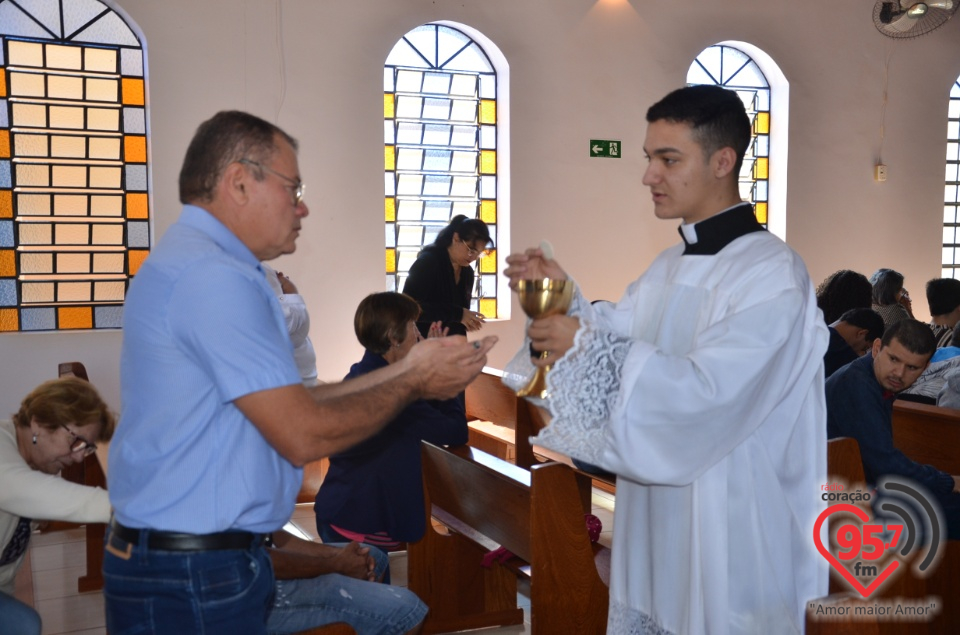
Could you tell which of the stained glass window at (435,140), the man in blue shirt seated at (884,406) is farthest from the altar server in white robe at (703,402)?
the stained glass window at (435,140)

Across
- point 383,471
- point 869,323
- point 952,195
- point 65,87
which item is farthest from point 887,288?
point 65,87

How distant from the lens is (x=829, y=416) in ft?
11.4

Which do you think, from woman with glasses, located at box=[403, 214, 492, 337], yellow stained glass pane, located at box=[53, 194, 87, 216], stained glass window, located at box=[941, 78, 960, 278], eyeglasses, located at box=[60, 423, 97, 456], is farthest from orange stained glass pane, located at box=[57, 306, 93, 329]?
stained glass window, located at box=[941, 78, 960, 278]

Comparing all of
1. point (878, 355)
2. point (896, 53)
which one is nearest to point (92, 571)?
point (878, 355)

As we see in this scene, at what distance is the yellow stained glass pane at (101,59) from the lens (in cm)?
656

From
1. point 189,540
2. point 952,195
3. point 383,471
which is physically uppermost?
point 952,195

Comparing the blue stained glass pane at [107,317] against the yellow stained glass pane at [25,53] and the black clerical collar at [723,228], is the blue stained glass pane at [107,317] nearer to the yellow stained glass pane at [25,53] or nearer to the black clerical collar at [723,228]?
the yellow stained glass pane at [25,53]

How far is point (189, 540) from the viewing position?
5.29 feet

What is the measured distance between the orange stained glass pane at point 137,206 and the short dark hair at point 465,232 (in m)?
2.43

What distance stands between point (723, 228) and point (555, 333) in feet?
1.82

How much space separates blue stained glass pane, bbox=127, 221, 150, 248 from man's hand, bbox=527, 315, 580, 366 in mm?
5597

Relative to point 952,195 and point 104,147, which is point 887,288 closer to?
point 952,195

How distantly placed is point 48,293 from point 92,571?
113 inches

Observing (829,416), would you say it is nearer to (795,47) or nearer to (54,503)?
(54,503)
